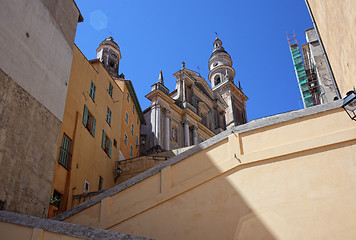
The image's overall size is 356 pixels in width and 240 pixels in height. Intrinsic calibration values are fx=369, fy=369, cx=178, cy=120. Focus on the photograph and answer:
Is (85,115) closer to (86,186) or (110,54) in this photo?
(86,186)

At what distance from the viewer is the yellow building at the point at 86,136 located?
13133mm

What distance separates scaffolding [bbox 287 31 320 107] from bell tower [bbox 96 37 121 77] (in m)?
15.8

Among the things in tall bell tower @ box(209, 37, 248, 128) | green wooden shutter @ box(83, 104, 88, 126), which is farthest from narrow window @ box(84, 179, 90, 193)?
tall bell tower @ box(209, 37, 248, 128)

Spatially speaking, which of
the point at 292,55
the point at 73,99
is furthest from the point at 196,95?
the point at 73,99

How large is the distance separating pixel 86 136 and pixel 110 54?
20831 mm

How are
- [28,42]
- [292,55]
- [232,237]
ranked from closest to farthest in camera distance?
[232,237] < [28,42] < [292,55]

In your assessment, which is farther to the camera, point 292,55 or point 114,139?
point 292,55

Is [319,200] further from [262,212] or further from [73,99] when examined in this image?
[73,99]

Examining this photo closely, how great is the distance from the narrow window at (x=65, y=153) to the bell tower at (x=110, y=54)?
2076 centimetres

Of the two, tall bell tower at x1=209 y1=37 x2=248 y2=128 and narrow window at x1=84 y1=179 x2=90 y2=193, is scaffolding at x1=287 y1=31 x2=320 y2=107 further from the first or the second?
narrow window at x1=84 y1=179 x2=90 y2=193

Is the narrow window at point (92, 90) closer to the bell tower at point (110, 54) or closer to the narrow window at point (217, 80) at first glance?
the bell tower at point (110, 54)

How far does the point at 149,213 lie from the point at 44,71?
4.72m

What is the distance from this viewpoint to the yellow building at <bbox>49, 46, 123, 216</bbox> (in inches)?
517

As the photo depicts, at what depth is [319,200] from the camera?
20.7ft
